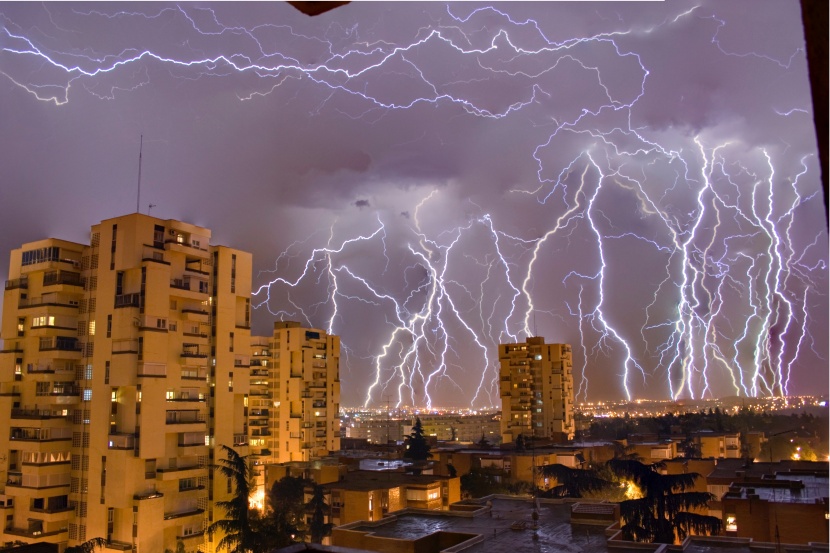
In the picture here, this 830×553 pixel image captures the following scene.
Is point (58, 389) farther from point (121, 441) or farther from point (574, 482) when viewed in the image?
point (574, 482)

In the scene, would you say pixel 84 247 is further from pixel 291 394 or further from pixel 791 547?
pixel 791 547

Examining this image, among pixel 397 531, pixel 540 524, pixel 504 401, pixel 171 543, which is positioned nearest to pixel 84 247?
pixel 171 543

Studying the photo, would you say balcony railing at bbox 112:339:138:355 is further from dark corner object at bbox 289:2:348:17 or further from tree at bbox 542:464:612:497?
dark corner object at bbox 289:2:348:17

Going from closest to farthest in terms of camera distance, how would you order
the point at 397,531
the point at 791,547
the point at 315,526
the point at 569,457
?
the point at 791,547 < the point at 397,531 < the point at 315,526 < the point at 569,457

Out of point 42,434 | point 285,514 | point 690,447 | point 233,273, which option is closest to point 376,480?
point 285,514

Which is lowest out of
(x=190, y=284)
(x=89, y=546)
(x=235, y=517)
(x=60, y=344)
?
(x=89, y=546)

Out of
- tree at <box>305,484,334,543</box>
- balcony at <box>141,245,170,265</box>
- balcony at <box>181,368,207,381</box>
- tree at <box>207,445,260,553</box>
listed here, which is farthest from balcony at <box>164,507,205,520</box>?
balcony at <box>141,245,170,265</box>

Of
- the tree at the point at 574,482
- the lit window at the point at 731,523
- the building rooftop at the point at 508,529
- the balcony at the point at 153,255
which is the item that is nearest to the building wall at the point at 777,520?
the lit window at the point at 731,523
